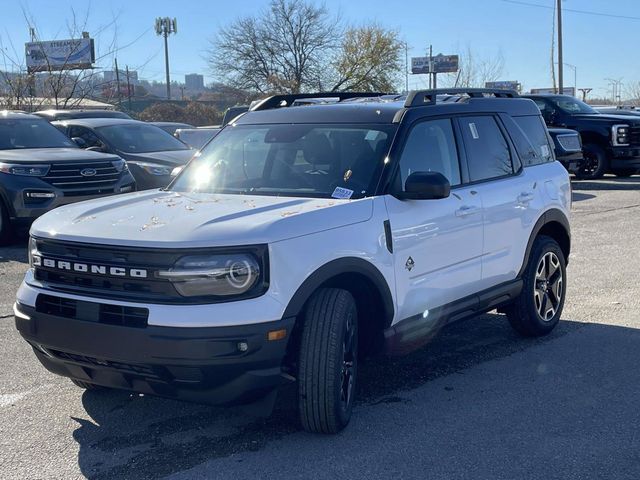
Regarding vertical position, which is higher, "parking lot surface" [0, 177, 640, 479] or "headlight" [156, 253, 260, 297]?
"headlight" [156, 253, 260, 297]

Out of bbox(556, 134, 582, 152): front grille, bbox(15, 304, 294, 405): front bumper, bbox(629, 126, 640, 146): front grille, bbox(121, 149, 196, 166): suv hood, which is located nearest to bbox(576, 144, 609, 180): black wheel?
bbox(629, 126, 640, 146): front grille

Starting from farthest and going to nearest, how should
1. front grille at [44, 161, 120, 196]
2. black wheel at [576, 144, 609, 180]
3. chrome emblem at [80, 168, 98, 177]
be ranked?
black wheel at [576, 144, 609, 180] → chrome emblem at [80, 168, 98, 177] → front grille at [44, 161, 120, 196]

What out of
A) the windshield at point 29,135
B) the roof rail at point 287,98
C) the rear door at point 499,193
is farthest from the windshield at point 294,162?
the windshield at point 29,135

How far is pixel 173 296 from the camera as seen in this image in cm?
381

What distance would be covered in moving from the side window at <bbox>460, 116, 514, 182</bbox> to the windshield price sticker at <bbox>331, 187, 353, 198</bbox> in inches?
46.7

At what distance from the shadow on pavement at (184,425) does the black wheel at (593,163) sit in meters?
14.7

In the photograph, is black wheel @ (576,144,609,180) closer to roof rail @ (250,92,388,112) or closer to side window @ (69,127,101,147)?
side window @ (69,127,101,147)

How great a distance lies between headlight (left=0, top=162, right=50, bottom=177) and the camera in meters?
10.3

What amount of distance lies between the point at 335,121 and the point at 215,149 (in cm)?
96

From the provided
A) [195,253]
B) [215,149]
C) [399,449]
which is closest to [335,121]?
[215,149]

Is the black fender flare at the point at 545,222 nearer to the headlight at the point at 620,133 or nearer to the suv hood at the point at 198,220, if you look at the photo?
the suv hood at the point at 198,220

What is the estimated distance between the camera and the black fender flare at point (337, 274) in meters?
3.95

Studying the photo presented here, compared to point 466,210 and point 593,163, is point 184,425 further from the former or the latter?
point 593,163

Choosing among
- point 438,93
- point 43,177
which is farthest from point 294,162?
point 43,177
